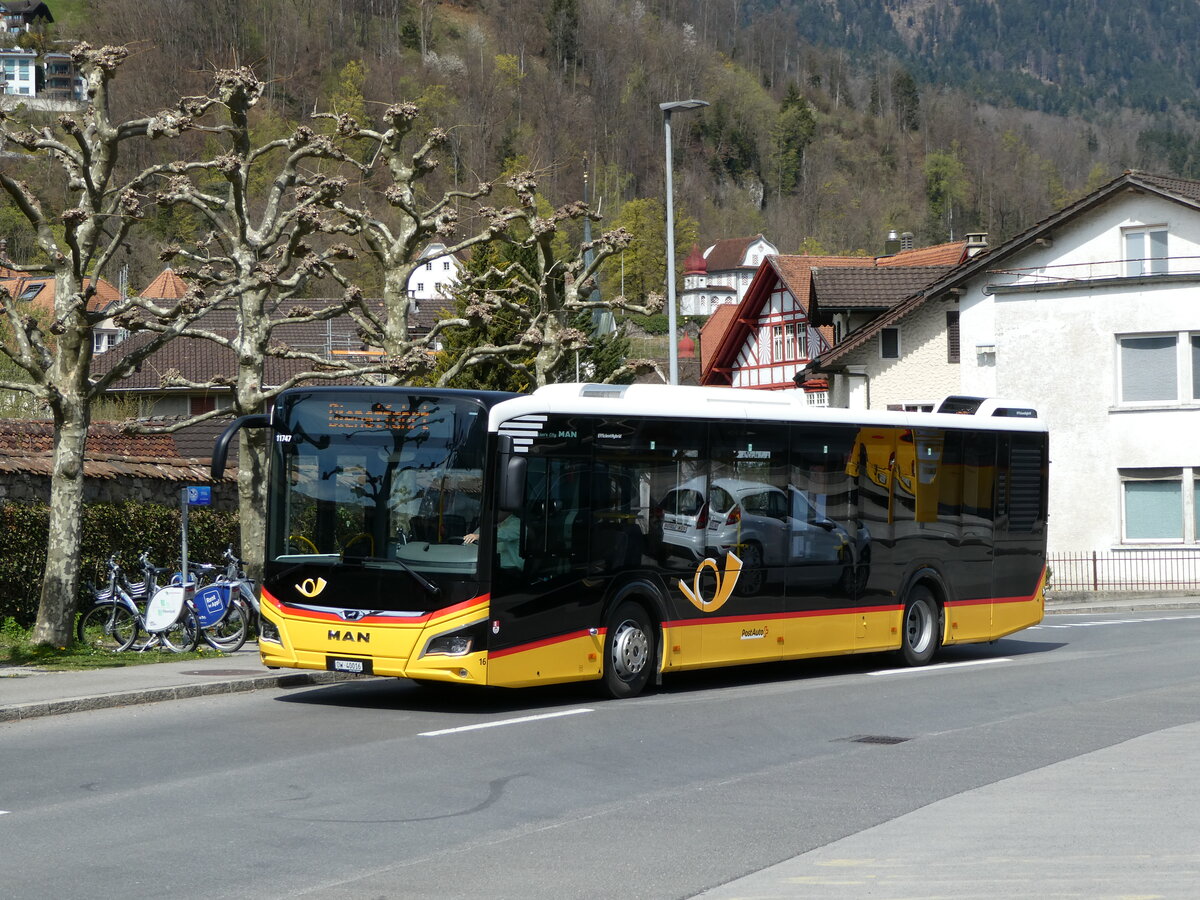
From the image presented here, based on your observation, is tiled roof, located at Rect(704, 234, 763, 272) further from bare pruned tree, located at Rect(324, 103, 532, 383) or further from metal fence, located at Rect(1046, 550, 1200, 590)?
bare pruned tree, located at Rect(324, 103, 532, 383)

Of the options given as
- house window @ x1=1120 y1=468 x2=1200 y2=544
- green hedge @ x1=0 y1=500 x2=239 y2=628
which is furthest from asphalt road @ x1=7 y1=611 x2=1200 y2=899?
house window @ x1=1120 y1=468 x2=1200 y2=544

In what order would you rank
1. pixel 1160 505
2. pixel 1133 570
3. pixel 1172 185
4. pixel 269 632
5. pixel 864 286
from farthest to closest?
pixel 864 286 → pixel 1172 185 → pixel 1160 505 → pixel 1133 570 → pixel 269 632

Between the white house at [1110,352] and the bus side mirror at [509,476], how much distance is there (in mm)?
27406

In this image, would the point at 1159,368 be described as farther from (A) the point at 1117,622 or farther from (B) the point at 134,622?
(B) the point at 134,622

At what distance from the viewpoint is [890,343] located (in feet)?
150

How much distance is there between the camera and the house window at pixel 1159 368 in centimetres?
3728

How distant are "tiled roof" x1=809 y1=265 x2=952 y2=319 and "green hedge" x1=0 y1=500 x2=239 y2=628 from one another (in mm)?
27094

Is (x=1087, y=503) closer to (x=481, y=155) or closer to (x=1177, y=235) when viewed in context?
(x=1177, y=235)

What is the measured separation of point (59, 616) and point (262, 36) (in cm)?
16660

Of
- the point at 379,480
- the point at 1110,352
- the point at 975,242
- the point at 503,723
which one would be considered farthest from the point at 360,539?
the point at 975,242

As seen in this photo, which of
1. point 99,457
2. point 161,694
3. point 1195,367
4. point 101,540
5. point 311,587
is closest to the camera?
point 311,587

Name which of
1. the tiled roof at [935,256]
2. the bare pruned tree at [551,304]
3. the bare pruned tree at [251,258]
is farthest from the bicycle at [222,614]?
the tiled roof at [935,256]

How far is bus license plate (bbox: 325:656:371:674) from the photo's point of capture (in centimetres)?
1344

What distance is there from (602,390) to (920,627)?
19.9 ft
